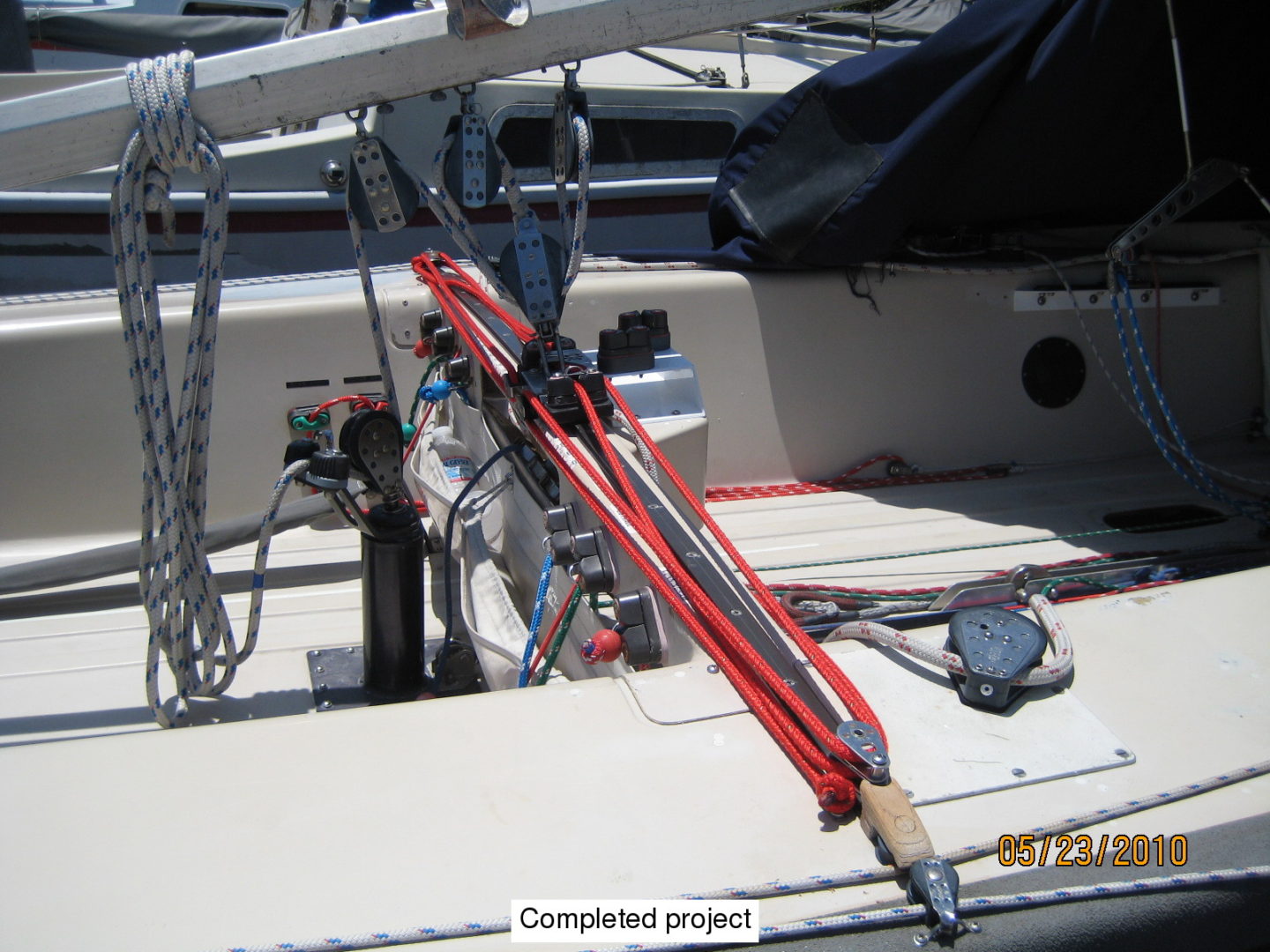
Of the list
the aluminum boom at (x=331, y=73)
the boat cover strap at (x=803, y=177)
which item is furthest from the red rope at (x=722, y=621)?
the boat cover strap at (x=803, y=177)

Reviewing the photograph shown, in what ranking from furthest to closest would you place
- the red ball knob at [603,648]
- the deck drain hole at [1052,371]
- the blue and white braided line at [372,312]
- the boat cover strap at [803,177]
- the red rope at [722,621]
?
the deck drain hole at [1052,371] < the boat cover strap at [803,177] < the blue and white braided line at [372,312] < the red ball knob at [603,648] < the red rope at [722,621]

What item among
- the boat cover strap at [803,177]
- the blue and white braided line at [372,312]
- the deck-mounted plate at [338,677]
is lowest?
the deck-mounted plate at [338,677]

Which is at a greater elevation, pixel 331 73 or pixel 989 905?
pixel 331 73

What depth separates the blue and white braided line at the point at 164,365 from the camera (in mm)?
1245

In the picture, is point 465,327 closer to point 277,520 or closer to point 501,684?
point 277,520

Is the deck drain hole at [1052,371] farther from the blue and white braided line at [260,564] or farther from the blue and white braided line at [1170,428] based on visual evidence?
the blue and white braided line at [260,564]

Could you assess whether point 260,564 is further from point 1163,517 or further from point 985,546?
point 1163,517

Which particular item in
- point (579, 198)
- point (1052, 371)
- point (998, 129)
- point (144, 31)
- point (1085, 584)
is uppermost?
point (144, 31)

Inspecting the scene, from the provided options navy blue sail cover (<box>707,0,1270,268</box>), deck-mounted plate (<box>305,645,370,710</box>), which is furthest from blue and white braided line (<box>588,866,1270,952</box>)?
navy blue sail cover (<box>707,0,1270,268</box>)

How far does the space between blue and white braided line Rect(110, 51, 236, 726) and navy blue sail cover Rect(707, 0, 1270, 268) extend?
5.54 feet

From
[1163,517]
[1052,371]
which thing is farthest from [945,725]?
[1052,371]

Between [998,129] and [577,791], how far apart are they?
81.7 inches

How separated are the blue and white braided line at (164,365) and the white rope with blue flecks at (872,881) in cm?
67
